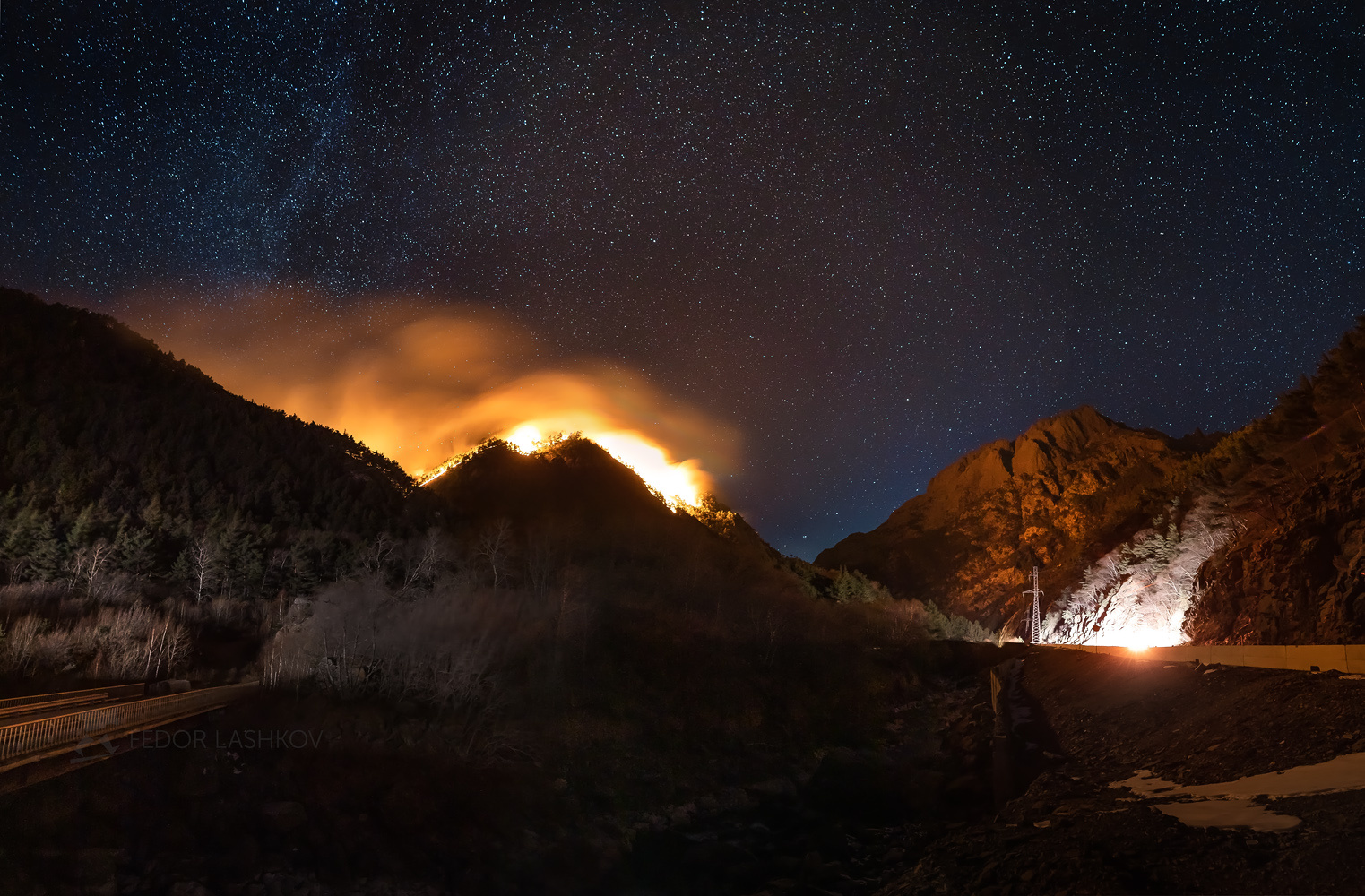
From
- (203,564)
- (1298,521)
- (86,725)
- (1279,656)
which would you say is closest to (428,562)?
(203,564)

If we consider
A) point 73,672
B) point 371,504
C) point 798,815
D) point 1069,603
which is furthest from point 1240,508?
point 371,504

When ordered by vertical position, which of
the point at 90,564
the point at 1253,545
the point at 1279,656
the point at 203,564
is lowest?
the point at 1279,656

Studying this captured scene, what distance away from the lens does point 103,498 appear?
79625 mm

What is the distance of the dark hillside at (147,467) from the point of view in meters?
74.6

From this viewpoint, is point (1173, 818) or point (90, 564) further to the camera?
point (90, 564)

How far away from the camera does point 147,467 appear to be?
299 ft

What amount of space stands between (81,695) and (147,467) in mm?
61310

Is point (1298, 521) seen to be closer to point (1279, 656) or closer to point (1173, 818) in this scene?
point (1279, 656)

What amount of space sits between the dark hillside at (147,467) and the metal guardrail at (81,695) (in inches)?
1294

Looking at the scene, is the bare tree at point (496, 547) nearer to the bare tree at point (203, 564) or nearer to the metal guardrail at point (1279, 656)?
the bare tree at point (203, 564)

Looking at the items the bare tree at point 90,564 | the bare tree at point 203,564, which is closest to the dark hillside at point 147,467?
the bare tree at point 90,564

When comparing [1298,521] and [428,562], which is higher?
[1298,521]

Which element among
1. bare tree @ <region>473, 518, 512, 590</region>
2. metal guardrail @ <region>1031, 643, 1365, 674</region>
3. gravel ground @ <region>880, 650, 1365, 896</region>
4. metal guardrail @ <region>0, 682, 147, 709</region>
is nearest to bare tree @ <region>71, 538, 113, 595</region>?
metal guardrail @ <region>0, 682, 147, 709</region>

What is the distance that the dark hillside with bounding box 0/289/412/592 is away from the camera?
245 ft
